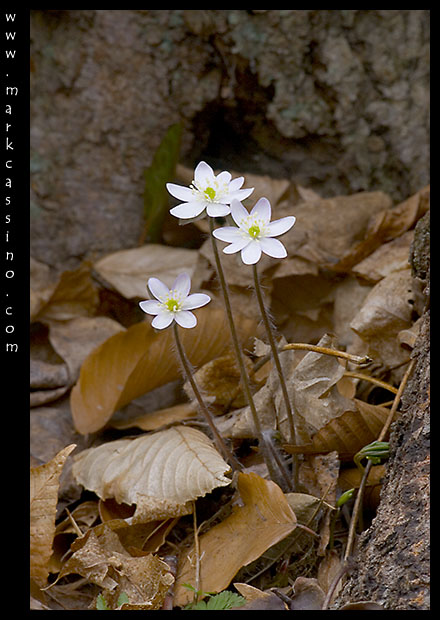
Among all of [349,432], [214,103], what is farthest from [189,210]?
[214,103]

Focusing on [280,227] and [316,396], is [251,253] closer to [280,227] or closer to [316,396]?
[280,227]

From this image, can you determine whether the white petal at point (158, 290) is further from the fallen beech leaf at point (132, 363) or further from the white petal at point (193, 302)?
the fallen beech leaf at point (132, 363)

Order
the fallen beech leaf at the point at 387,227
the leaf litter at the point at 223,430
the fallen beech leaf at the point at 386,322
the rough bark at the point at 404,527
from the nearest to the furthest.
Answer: the rough bark at the point at 404,527 < the leaf litter at the point at 223,430 < the fallen beech leaf at the point at 386,322 < the fallen beech leaf at the point at 387,227

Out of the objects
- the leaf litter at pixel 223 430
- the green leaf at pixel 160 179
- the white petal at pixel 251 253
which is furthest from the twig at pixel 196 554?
the green leaf at pixel 160 179

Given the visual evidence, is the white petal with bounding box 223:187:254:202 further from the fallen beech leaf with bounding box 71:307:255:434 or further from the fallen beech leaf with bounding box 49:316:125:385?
the fallen beech leaf with bounding box 49:316:125:385
